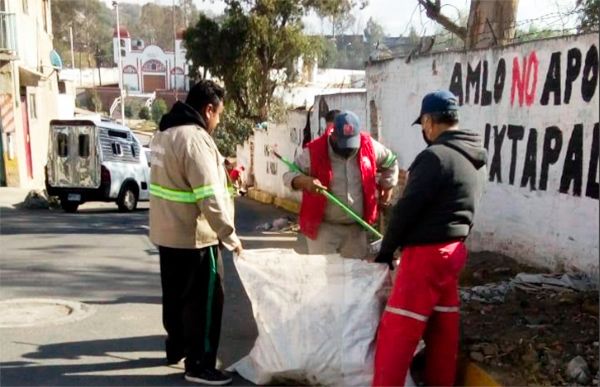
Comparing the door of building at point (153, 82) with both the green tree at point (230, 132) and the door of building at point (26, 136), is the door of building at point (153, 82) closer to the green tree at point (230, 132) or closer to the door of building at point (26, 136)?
the green tree at point (230, 132)

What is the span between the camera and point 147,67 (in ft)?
223

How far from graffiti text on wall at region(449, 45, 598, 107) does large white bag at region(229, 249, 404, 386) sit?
2716 millimetres

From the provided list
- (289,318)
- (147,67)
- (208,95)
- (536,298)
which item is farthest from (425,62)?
(147,67)

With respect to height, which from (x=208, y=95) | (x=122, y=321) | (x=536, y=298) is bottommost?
(x=122, y=321)

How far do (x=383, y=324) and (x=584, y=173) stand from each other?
2.62 metres

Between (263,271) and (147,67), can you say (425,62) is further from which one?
(147,67)

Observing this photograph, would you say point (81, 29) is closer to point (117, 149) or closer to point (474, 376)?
point (117, 149)

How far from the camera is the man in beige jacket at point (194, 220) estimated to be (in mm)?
3840

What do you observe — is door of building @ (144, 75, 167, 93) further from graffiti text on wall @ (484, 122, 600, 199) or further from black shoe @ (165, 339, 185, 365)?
black shoe @ (165, 339, 185, 365)

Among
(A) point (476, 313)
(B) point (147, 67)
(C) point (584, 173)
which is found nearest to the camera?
(A) point (476, 313)

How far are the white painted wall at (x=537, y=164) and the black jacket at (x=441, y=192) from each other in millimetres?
1623

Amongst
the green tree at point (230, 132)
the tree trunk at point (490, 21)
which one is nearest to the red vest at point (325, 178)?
the tree trunk at point (490, 21)

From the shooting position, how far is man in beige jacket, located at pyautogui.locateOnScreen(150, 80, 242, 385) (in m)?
3.84

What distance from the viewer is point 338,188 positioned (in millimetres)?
4395
